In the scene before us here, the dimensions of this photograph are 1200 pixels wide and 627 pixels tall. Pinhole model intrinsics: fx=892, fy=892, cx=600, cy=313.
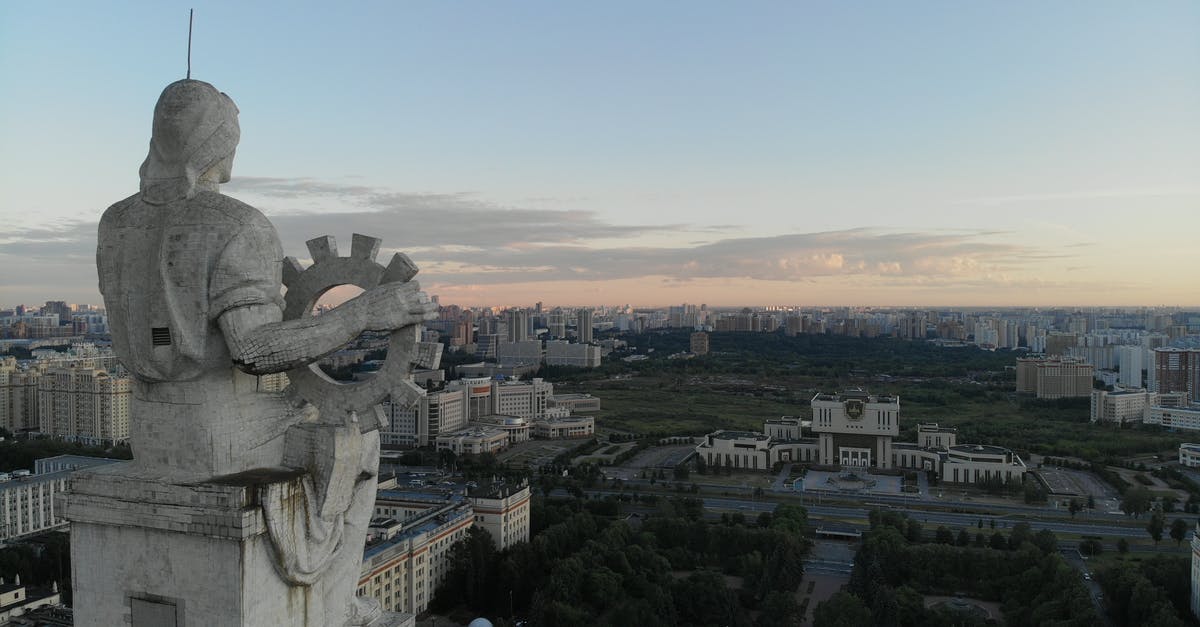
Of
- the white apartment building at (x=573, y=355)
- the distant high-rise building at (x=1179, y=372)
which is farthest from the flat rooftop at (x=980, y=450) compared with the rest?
the white apartment building at (x=573, y=355)

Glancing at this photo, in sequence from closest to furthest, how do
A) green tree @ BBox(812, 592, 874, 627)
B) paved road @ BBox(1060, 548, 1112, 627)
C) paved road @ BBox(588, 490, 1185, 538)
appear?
green tree @ BBox(812, 592, 874, 627) → paved road @ BBox(1060, 548, 1112, 627) → paved road @ BBox(588, 490, 1185, 538)

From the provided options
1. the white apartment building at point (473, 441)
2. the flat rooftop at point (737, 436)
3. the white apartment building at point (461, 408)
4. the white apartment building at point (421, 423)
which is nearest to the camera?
the flat rooftop at point (737, 436)

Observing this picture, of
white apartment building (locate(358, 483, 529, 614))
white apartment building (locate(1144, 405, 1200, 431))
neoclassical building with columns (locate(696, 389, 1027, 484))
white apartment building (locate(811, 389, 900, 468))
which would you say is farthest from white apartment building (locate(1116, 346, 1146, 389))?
white apartment building (locate(358, 483, 529, 614))

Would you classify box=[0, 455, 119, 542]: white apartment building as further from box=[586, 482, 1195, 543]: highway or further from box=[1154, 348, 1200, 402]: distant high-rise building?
box=[1154, 348, 1200, 402]: distant high-rise building

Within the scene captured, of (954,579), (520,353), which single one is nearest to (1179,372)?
(954,579)

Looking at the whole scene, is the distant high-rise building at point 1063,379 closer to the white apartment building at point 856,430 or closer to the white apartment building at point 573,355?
the white apartment building at point 856,430

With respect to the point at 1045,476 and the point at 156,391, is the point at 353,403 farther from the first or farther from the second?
the point at 1045,476
